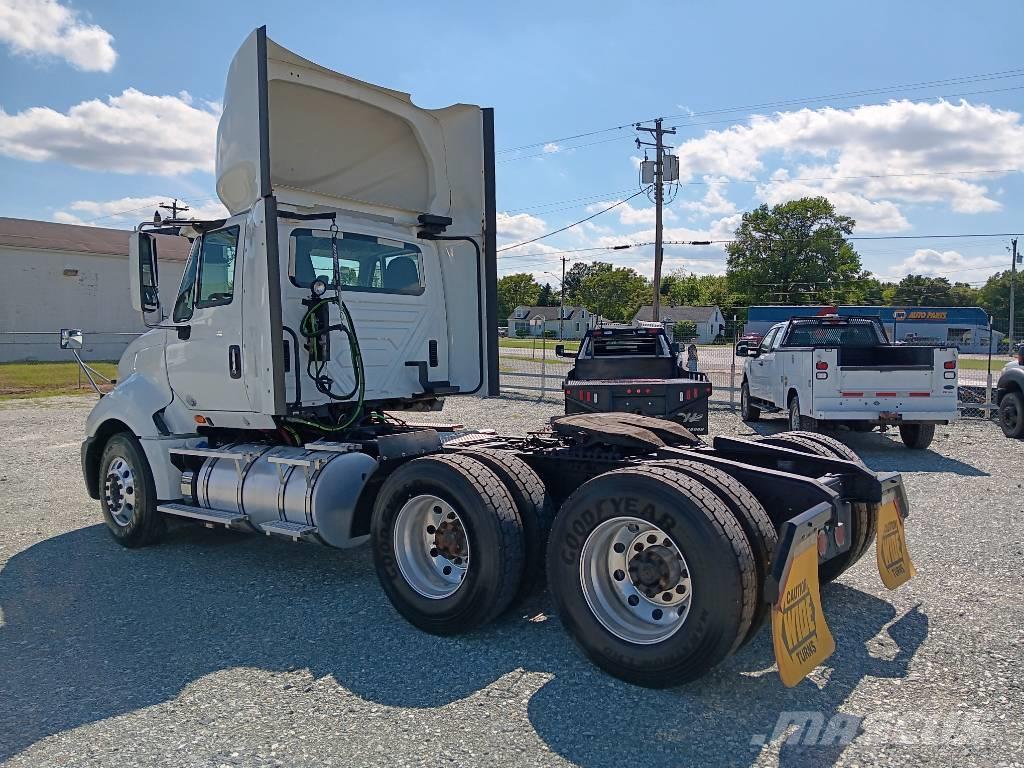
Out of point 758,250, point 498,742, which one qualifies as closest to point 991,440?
point 498,742

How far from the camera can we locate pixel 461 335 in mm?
7203

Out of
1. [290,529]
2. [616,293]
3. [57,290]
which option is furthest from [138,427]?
[616,293]

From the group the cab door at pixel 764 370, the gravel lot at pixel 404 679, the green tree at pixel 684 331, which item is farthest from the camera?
the green tree at pixel 684 331

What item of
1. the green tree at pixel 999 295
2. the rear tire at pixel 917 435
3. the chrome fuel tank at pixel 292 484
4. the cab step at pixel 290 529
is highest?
the green tree at pixel 999 295

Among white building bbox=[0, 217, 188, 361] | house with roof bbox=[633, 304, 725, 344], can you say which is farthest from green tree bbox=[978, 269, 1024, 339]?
white building bbox=[0, 217, 188, 361]

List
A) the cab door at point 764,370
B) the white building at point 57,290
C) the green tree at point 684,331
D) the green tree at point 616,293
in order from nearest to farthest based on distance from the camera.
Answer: the cab door at point 764,370, the white building at point 57,290, the green tree at point 684,331, the green tree at point 616,293

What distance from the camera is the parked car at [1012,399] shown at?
1266cm

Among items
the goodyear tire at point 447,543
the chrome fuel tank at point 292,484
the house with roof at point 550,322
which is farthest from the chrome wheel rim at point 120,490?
the house with roof at point 550,322

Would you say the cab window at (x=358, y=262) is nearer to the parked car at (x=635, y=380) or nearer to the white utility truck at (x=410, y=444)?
the white utility truck at (x=410, y=444)

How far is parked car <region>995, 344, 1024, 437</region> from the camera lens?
12.7 m

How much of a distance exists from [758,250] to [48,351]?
3228 inches

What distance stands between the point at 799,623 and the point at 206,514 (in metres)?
4.37

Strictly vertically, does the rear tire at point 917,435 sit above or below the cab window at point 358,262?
below

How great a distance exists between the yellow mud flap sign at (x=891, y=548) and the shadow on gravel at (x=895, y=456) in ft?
18.5
